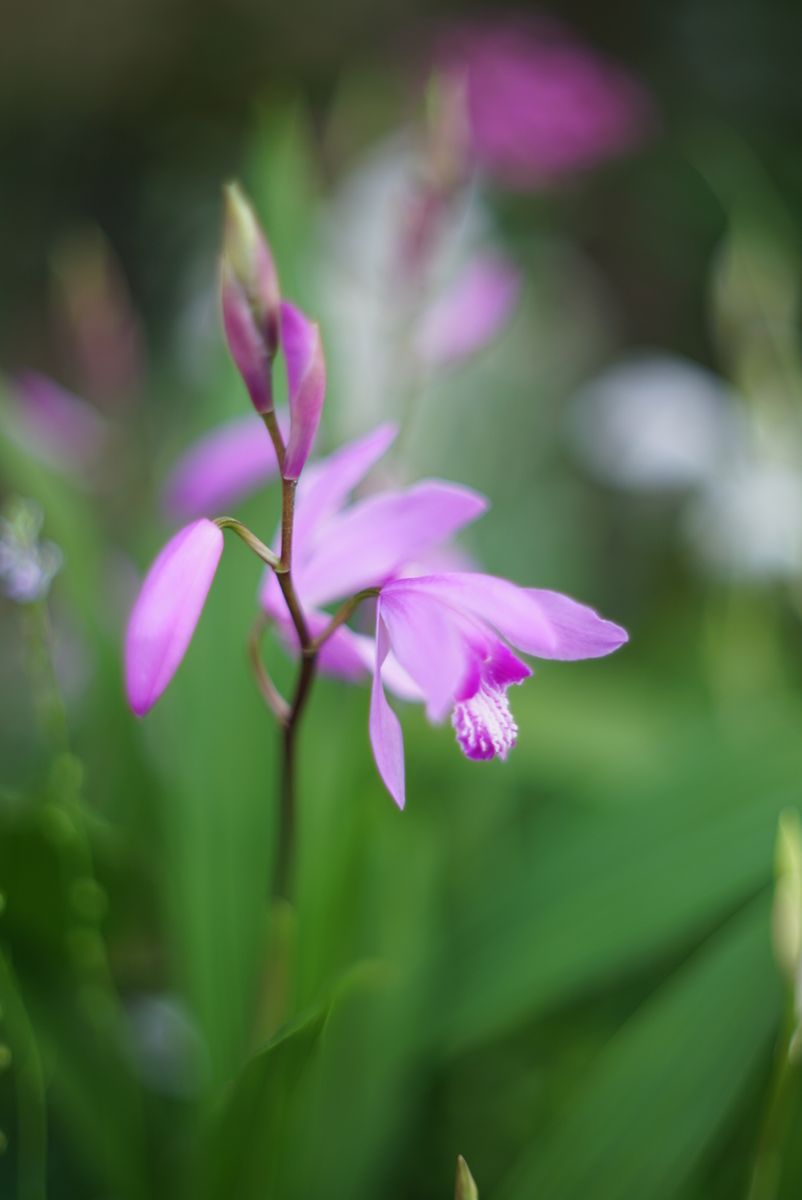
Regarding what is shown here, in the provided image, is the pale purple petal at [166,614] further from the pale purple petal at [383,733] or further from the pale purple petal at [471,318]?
the pale purple petal at [471,318]

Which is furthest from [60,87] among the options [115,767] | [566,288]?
[115,767]

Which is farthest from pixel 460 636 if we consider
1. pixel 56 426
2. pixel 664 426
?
pixel 664 426

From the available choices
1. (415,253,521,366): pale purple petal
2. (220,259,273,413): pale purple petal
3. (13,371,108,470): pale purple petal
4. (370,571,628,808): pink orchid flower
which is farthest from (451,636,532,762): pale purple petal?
(13,371,108,470): pale purple petal

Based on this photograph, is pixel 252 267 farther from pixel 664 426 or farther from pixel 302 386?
pixel 664 426

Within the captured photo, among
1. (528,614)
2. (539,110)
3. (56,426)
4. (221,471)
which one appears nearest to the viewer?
(528,614)

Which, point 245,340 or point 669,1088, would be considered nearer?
point 245,340

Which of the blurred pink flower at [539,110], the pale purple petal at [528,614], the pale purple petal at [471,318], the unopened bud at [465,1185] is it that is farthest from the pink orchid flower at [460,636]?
the blurred pink flower at [539,110]

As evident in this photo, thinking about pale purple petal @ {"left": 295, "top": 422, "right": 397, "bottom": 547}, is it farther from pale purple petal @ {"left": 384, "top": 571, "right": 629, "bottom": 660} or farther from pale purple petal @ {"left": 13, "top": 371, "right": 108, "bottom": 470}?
pale purple petal @ {"left": 13, "top": 371, "right": 108, "bottom": 470}
